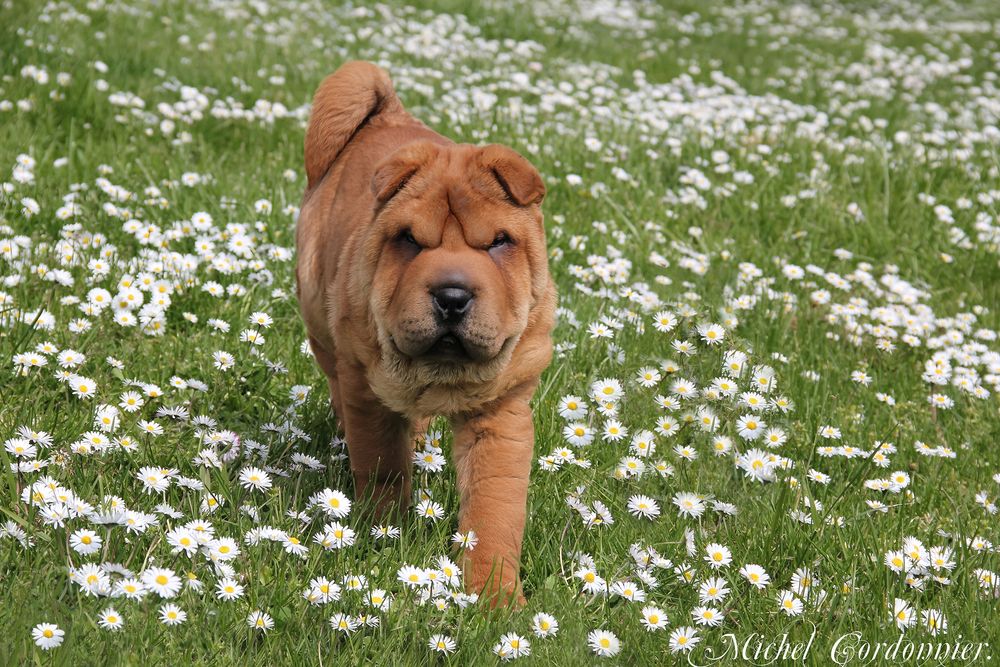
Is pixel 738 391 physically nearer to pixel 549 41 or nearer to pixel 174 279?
pixel 174 279

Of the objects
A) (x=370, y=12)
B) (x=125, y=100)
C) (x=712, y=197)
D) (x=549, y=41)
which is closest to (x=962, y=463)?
(x=712, y=197)

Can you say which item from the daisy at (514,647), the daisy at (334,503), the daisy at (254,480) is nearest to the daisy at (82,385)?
the daisy at (254,480)

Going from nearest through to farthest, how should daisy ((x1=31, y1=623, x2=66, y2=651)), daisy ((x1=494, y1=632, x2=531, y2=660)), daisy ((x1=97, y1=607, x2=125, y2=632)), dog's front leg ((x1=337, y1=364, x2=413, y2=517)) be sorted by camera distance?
1. daisy ((x1=31, y1=623, x2=66, y2=651))
2. daisy ((x1=97, y1=607, x2=125, y2=632))
3. daisy ((x1=494, y1=632, x2=531, y2=660))
4. dog's front leg ((x1=337, y1=364, x2=413, y2=517))

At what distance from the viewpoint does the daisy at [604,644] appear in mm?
2674

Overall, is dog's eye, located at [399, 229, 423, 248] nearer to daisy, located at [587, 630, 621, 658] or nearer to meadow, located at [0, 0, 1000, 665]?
meadow, located at [0, 0, 1000, 665]

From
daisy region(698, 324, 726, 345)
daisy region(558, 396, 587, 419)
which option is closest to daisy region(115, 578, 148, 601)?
daisy region(558, 396, 587, 419)

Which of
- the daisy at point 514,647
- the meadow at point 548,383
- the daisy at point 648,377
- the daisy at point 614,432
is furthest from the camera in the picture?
the daisy at point 648,377

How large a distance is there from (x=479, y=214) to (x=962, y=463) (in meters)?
2.11

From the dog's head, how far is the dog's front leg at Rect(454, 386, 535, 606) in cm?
18

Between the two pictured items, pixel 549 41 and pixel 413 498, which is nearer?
pixel 413 498

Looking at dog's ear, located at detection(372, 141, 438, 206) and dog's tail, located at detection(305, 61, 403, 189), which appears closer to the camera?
dog's ear, located at detection(372, 141, 438, 206)

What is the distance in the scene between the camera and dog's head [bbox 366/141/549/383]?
Result: 2.90 meters

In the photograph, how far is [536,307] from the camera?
3334 millimetres

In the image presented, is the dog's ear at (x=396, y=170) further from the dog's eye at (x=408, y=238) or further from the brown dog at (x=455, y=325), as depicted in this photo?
the dog's eye at (x=408, y=238)
